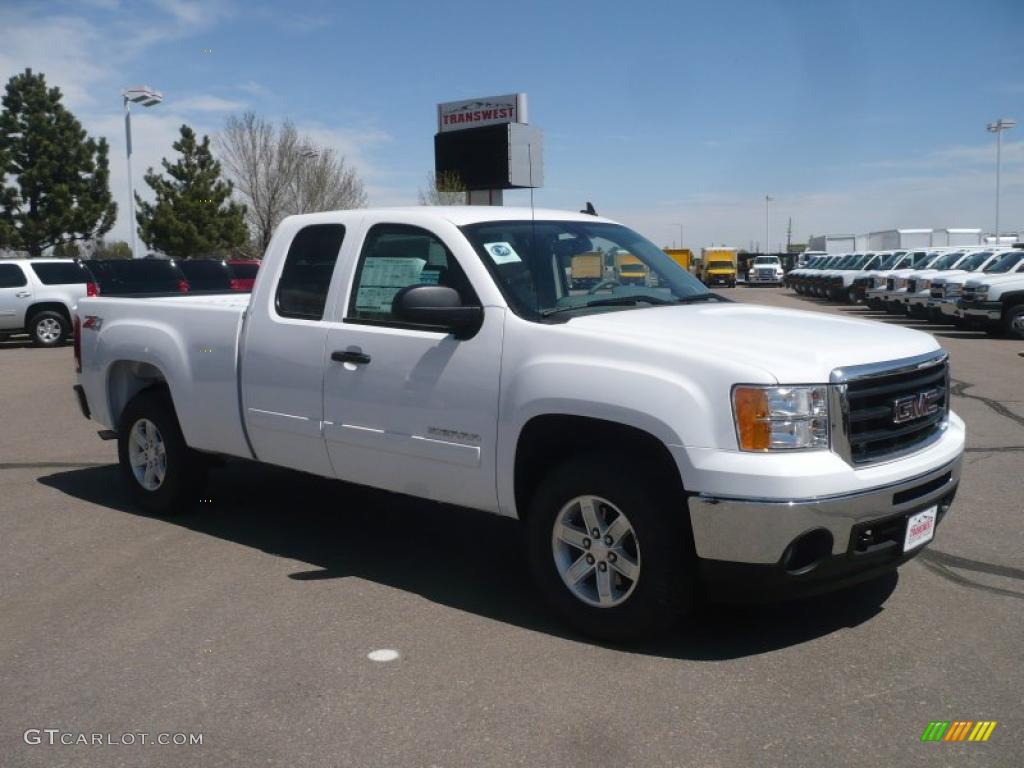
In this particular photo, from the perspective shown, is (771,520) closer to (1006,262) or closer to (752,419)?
(752,419)

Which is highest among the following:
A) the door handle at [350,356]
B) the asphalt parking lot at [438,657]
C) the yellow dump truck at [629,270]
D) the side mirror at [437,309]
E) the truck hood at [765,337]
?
the yellow dump truck at [629,270]

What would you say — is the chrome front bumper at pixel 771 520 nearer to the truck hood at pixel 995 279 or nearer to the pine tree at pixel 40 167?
the truck hood at pixel 995 279

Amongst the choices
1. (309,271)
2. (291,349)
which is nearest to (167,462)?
(291,349)

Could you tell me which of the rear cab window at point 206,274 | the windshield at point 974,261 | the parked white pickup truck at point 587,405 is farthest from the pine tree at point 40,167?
the parked white pickup truck at point 587,405

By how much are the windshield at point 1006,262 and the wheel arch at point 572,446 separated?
2018cm

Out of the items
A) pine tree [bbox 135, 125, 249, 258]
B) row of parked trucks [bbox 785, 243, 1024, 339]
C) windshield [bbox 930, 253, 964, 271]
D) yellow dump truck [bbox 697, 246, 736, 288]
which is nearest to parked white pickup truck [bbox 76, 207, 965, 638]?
row of parked trucks [bbox 785, 243, 1024, 339]

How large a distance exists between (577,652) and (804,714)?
3.46 ft

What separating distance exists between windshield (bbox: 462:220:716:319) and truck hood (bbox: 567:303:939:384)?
0.74 feet

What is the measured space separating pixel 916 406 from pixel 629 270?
1720 millimetres

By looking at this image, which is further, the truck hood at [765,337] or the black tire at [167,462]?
the black tire at [167,462]

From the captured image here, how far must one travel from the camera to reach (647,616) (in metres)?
4.43

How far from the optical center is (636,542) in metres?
4.42

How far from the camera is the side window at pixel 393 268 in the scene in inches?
210

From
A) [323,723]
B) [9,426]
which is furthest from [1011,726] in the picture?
[9,426]
